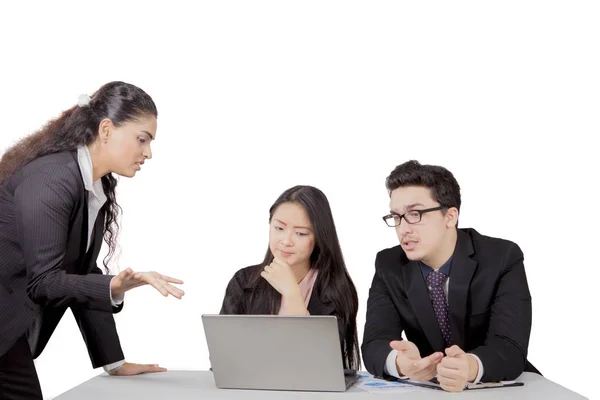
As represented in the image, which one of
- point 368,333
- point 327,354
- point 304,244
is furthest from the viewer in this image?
point 304,244

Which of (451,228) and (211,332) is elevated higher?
(451,228)

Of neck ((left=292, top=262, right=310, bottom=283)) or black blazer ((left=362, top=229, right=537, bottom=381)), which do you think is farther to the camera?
neck ((left=292, top=262, right=310, bottom=283))

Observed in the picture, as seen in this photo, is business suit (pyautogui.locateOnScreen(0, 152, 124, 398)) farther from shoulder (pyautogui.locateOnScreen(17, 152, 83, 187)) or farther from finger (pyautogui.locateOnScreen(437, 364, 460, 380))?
finger (pyautogui.locateOnScreen(437, 364, 460, 380))

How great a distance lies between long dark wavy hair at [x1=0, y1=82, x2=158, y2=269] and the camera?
3.25 metres

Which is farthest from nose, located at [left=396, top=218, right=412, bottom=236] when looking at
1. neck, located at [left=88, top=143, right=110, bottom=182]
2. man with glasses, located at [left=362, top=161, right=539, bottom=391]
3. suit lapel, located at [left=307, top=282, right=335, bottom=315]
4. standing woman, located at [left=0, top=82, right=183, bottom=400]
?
neck, located at [left=88, top=143, right=110, bottom=182]

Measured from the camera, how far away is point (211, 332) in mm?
2893

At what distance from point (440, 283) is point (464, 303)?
0.46 feet

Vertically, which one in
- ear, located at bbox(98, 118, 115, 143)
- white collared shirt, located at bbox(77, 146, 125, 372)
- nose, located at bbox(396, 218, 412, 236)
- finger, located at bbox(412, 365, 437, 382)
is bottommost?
finger, located at bbox(412, 365, 437, 382)

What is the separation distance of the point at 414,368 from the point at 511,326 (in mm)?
532

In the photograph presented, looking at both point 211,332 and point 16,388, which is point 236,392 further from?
point 16,388

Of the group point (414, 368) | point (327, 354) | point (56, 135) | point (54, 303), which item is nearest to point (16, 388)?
point (54, 303)

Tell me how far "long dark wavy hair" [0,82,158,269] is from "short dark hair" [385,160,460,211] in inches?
44.0

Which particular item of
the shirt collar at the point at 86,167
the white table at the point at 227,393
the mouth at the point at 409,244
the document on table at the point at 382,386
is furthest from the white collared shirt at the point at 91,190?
the mouth at the point at 409,244

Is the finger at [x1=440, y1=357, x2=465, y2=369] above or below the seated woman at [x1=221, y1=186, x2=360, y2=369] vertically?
below
